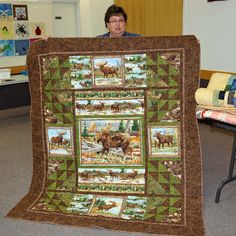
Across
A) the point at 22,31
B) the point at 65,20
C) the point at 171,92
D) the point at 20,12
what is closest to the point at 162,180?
the point at 171,92

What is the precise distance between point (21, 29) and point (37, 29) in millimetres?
277

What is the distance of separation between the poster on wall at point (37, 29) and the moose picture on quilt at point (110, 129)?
2936 mm

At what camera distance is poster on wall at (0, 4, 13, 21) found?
4.72 meters

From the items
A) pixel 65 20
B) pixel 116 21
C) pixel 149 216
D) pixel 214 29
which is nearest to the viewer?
pixel 149 216

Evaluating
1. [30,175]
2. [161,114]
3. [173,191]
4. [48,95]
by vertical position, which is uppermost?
[48,95]

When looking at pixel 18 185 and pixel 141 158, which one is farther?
pixel 18 185

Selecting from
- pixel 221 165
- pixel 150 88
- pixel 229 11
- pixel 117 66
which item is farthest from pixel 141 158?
pixel 229 11

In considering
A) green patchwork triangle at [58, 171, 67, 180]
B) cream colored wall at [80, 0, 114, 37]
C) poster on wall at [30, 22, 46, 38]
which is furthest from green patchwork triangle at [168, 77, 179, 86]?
cream colored wall at [80, 0, 114, 37]

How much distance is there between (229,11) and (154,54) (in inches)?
77.8

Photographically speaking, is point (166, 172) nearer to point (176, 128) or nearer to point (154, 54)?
point (176, 128)

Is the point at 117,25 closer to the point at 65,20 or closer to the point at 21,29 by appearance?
the point at 21,29

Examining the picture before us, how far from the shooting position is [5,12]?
4.75 metres

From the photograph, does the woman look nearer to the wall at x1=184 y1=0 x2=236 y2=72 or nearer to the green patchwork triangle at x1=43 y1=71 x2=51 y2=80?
the green patchwork triangle at x1=43 y1=71 x2=51 y2=80

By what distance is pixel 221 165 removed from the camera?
304 cm
